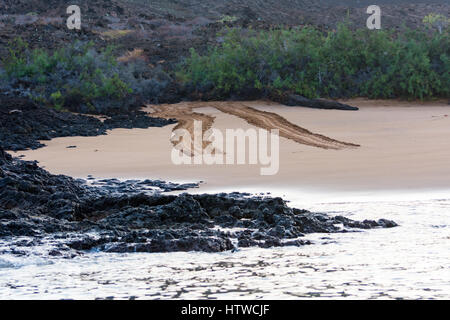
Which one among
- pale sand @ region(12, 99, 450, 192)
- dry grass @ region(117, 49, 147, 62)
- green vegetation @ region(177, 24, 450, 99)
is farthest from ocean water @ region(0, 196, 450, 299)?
dry grass @ region(117, 49, 147, 62)

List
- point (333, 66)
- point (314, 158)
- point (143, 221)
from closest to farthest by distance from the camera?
1. point (143, 221)
2. point (314, 158)
3. point (333, 66)

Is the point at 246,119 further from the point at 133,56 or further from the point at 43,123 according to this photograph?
the point at 133,56

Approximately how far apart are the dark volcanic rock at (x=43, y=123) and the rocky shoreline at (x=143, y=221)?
6.60 meters

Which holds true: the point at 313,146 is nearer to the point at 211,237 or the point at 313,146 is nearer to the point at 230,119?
the point at 230,119

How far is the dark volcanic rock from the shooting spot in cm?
1605

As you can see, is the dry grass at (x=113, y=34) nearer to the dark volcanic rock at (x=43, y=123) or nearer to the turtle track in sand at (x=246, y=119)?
the turtle track in sand at (x=246, y=119)

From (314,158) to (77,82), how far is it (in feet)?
39.8

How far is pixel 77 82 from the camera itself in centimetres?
2338

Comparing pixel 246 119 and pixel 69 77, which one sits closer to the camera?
pixel 246 119

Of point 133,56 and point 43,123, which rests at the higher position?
point 133,56

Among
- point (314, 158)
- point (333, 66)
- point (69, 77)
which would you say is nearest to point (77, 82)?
point (69, 77)

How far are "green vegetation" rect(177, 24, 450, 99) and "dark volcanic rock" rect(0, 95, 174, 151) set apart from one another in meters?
4.95

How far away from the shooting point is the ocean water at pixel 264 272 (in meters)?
5.57

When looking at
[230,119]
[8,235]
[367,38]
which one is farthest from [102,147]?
[367,38]
